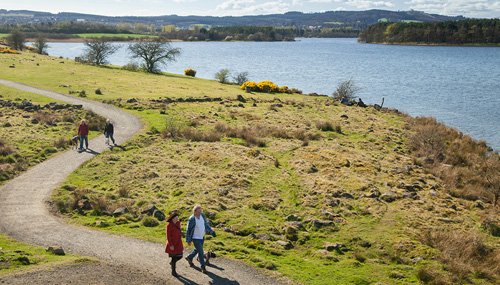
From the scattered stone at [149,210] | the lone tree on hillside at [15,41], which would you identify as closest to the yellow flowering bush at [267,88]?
the scattered stone at [149,210]

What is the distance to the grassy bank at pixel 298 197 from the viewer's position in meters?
20.3

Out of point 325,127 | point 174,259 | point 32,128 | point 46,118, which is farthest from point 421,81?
point 174,259

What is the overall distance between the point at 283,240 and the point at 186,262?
4996 mm

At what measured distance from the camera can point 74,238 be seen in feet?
68.0

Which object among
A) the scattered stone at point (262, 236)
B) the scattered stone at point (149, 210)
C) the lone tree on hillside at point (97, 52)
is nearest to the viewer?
the scattered stone at point (262, 236)

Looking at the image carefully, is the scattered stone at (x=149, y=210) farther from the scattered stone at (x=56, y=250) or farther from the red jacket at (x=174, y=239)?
the red jacket at (x=174, y=239)

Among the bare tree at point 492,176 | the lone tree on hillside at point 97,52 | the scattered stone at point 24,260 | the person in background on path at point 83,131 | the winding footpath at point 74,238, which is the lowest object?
the bare tree at point 492,176

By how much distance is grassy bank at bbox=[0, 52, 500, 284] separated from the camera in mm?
20312

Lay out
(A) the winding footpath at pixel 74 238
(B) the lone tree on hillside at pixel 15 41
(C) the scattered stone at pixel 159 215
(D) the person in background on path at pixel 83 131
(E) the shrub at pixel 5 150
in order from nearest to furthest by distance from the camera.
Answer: (A) the winding footpath at pixel 74 238, (C) the scattered stone at pixel 159 215, (E) the shrub at pixel 5 150, (D) the person in background on path at pixel 83 131, (B) the lone tree on hillside at pixel 15 41

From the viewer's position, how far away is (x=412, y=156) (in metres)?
39.8

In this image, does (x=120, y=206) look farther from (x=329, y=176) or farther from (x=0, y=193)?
(x=329, y=176)

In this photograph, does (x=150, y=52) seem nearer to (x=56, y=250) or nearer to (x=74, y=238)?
(x=74, y=238)

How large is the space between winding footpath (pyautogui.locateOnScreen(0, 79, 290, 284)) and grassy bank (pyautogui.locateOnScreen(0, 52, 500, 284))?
0.84 meters

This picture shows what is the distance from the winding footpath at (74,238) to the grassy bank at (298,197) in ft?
2.75
